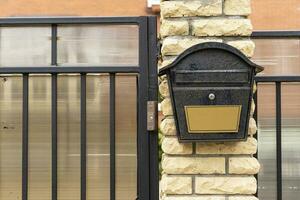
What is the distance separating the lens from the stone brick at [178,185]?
2453mm

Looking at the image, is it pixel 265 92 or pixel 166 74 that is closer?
pixel 166 74

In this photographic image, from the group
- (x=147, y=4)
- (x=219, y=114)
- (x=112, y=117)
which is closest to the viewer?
(x=219, y=114)

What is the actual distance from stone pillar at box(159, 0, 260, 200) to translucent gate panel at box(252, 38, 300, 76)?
10.0 inches

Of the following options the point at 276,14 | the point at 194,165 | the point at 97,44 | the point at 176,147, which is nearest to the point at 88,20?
the point at 97,44

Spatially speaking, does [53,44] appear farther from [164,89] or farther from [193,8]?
[193,8]

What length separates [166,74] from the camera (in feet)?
8.05

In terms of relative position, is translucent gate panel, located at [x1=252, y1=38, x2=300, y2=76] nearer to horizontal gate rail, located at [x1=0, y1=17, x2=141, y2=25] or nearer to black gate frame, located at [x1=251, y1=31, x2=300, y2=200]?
black gate frame, located at [x1=251, y1=31, x2=300, y2=200]

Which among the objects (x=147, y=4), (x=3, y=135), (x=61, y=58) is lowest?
(x=3, y=135)

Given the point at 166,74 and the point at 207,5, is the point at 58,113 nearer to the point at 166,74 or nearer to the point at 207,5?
the point at 166,74

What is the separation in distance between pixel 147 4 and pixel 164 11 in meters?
6.24

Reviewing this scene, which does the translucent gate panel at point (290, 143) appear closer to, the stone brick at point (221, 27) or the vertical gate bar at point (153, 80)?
the stone brick at point (221, 27)

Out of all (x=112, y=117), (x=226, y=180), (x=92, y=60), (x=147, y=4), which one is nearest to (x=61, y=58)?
(x=92, y=60)

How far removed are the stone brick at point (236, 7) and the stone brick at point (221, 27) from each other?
0.12ft

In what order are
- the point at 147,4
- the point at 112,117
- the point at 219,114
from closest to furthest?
the point at 219,114, the point at 112,117, the point at 147,4
